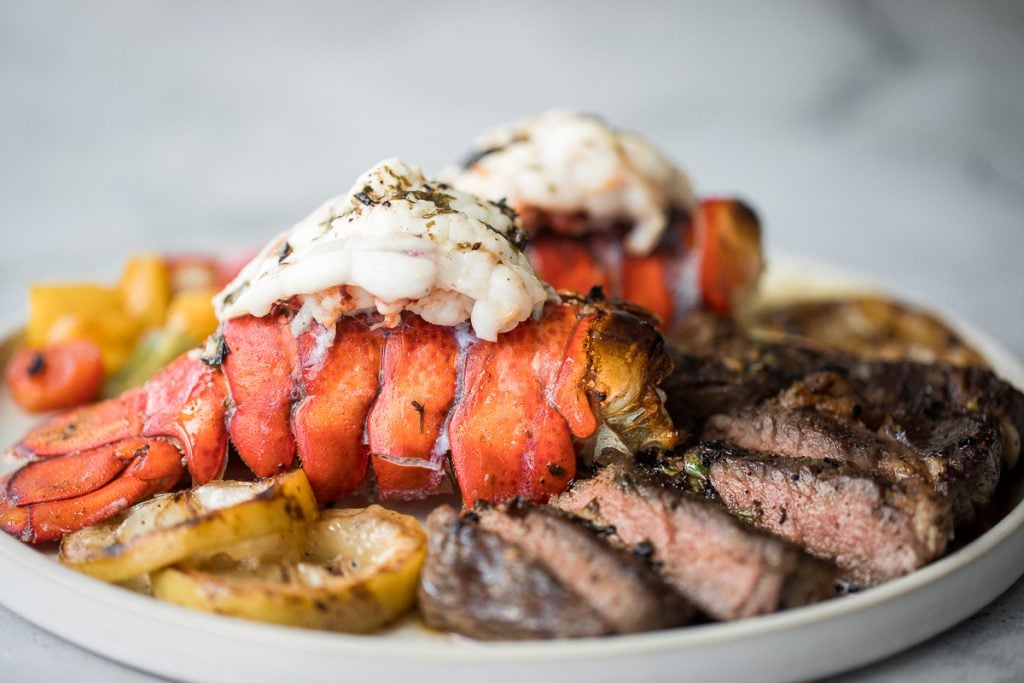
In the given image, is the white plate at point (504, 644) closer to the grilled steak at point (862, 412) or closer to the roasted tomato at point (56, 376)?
the grilled steak at point (862, 412)

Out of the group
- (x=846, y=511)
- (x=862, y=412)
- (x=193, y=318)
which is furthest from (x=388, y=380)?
(x=193, y=318)

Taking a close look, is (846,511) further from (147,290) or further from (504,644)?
(147,290)

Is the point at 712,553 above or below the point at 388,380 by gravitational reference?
below

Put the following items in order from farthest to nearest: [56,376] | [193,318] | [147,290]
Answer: [147,290]
[193,318]
[56,376]

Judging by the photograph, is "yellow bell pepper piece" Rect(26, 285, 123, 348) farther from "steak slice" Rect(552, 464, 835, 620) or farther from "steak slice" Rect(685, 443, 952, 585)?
"steak slice" Rect(685, 443, 952, 585)

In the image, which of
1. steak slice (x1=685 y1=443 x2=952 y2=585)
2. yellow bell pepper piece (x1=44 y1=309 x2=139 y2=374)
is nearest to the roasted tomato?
yellow bell pepper piece (x1=44 y1=309 x2=139 y2=374)

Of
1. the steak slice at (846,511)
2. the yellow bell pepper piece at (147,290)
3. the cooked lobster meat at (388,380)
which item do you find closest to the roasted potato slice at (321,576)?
the cooked lobster meat at (388,380)
